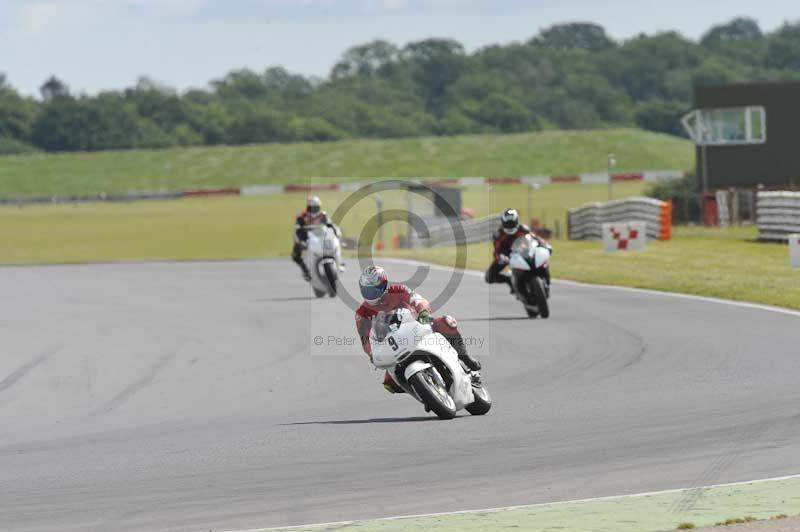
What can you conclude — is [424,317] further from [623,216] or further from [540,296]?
[623,216]

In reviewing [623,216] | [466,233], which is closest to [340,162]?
[466,233]

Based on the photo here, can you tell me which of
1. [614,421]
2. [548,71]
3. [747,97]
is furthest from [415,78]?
[614,421]

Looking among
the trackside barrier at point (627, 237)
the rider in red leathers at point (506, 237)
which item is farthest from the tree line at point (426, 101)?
the rider in red leathers at point (506, 237)

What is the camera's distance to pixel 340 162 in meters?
108

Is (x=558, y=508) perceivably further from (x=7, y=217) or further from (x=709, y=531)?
(x=7, y=217)

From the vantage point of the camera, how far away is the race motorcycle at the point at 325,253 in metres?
26.2

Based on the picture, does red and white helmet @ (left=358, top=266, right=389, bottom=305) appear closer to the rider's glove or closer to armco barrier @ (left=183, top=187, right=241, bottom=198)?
the rider's glove

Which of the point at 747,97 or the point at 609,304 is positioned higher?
the point at 747,97

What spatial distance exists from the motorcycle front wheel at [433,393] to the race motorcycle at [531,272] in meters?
9.34

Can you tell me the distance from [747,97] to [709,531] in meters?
46.5

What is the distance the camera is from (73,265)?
42719mm

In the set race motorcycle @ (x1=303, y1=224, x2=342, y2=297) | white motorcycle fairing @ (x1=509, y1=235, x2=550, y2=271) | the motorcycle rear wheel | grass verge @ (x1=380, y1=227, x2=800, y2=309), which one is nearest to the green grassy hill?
grass verge @ (x1=380, y1=227, x2=800, y2=309)

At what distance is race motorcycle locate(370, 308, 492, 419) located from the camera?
12.1m

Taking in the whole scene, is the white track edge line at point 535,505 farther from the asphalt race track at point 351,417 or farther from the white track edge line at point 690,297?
the white track edge line at point 690,297
